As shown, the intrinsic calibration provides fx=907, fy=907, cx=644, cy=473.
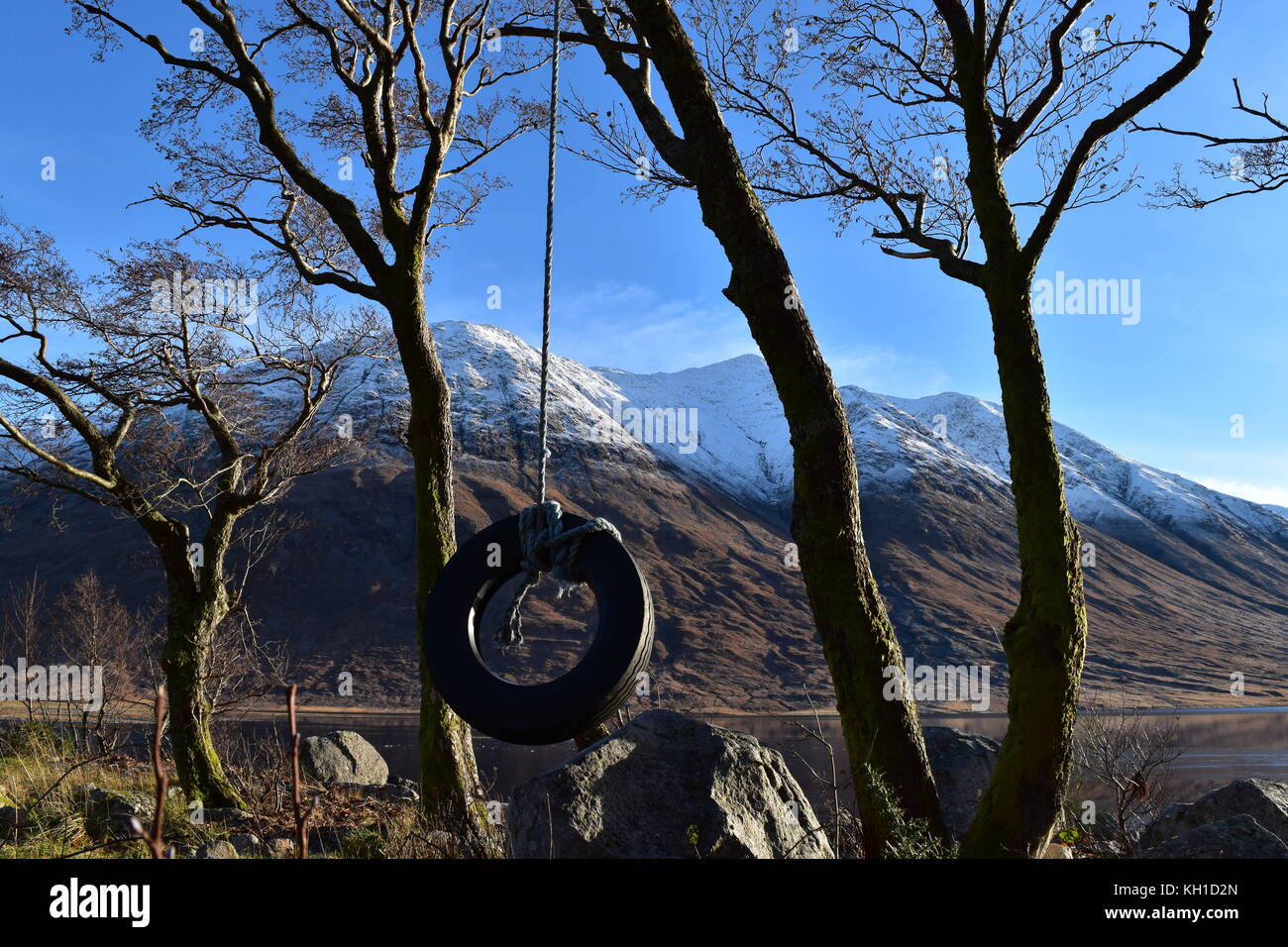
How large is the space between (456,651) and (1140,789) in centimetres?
409

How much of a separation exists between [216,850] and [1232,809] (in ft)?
26.8

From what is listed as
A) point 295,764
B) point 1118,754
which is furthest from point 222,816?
point 295,764

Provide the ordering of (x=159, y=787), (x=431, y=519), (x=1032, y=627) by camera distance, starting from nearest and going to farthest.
Answer: (x=159, y=787) < (x=1032, y=627) < (x=431, y=519)

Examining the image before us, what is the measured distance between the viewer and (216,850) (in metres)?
6.28

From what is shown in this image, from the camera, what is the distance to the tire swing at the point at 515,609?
11.7 ft

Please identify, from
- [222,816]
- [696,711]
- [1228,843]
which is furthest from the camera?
[696,711]

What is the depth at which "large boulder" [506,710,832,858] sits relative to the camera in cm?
454

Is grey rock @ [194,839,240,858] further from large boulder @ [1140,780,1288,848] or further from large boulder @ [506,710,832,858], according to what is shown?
large boulder @ [1140,780,1288,848]

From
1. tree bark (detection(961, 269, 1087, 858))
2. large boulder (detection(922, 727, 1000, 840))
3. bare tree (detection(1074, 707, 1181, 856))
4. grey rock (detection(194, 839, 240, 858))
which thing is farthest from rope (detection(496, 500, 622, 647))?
bare tree (detection(1074, 707, 1181, 856))

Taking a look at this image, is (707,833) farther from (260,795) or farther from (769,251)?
(260,795)

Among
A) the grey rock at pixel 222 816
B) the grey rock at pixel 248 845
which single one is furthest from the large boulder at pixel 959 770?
the grey rock at pixel 222 816

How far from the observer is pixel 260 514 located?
9525cm

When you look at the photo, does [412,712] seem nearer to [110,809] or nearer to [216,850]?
[110,809]
